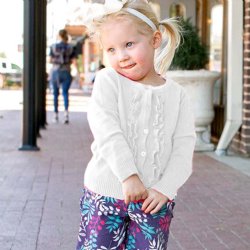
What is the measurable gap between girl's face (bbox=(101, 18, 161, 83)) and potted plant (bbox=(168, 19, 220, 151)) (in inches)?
276

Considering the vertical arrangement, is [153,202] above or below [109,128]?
below

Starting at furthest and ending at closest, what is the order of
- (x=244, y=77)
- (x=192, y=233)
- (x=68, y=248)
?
(x=244, y=77) → (x=192, y=233) → (x=68, y=248)

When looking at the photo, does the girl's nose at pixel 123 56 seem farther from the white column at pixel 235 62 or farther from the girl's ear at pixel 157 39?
the white column at pixel 235 62

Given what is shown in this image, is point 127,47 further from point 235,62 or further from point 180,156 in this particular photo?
point 235,62

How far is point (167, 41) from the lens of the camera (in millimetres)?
3131

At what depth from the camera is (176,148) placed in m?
2.91

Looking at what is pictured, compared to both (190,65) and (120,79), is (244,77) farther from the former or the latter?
(120,79)

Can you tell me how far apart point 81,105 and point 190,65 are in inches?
474

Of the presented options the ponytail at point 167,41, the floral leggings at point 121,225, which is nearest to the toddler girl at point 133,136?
the floral leggings at point 121,225

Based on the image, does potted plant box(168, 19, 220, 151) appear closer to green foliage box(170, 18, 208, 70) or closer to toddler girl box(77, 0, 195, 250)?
green foliage box(170, 18, 208, 70)

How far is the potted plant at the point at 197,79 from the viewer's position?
9.95 meters

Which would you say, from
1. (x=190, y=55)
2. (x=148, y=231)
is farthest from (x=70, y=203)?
(x=190, y=55)

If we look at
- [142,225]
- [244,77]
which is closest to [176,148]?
[142,225]

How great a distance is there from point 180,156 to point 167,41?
540 mm
